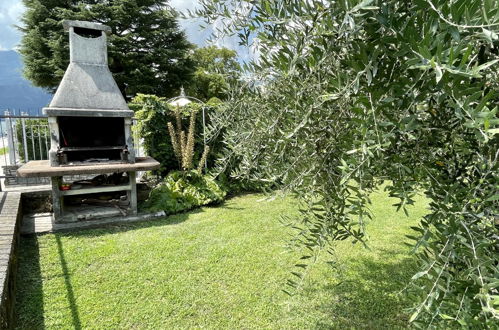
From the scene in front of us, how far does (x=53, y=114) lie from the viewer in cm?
417

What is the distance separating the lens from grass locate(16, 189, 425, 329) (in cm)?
230

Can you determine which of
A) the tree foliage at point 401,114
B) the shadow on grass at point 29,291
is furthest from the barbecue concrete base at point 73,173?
the tree foliage at point 401,114

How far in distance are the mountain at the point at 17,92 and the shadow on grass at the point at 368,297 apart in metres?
6.25

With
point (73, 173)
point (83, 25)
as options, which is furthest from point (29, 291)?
point (83, 25)

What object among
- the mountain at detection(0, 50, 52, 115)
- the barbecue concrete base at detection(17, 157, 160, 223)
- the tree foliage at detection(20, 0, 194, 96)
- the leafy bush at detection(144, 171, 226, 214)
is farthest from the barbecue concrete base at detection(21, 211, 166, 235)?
the tree foliage at detection(20, 0, 194, 96)

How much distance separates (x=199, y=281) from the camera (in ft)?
9.36

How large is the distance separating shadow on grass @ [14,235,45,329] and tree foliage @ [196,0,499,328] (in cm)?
230

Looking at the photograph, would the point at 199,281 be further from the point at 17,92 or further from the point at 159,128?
the point at 17,92

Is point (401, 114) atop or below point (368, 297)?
atop

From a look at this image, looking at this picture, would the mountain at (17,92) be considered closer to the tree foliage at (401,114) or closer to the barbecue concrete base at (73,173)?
the barbecue concrete base at (73,173)

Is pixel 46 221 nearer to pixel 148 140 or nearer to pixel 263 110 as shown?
pixel 148 140

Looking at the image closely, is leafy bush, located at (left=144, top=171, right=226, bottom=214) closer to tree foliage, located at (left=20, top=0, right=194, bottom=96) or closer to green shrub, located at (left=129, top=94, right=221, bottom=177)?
green shrub, located at (left=129, top=94, right=221, bottom=177)

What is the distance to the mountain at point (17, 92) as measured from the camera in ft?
22.4

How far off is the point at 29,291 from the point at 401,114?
10.8 ft
